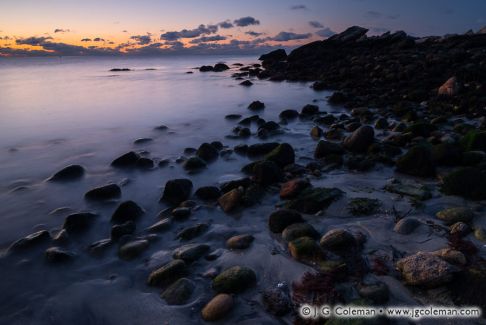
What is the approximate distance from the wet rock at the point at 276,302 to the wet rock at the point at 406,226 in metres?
1.62

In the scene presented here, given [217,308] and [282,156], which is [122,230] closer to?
[217,308]

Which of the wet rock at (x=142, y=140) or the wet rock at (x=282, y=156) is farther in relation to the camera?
the wet rock at (x=142, y=140)

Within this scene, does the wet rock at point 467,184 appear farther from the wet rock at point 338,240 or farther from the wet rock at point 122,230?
the wet rock at point 122,230

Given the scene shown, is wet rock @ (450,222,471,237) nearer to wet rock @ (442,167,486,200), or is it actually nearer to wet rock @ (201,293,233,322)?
wet rock @ (442,167,486,200)

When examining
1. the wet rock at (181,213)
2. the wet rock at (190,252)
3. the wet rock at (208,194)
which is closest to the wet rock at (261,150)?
the wet rock at (208,194)

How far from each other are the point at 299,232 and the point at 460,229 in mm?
1670

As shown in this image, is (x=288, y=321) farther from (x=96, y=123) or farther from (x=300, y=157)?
(x=96, y=123)

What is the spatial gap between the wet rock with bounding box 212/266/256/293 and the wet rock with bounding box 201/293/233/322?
0.65 ft

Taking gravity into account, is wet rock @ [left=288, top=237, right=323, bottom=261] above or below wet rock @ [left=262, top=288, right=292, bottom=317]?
above

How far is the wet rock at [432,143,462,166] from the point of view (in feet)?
18.9

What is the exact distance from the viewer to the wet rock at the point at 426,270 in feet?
9.62

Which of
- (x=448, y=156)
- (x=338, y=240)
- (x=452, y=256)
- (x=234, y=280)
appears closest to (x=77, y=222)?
(x=234, y=280)

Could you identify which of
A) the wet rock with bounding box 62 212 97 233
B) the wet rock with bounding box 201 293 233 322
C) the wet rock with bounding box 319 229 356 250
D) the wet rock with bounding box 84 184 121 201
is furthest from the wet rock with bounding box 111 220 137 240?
the wet rock with bounding box 319 229 356 250

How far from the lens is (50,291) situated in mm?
3639
